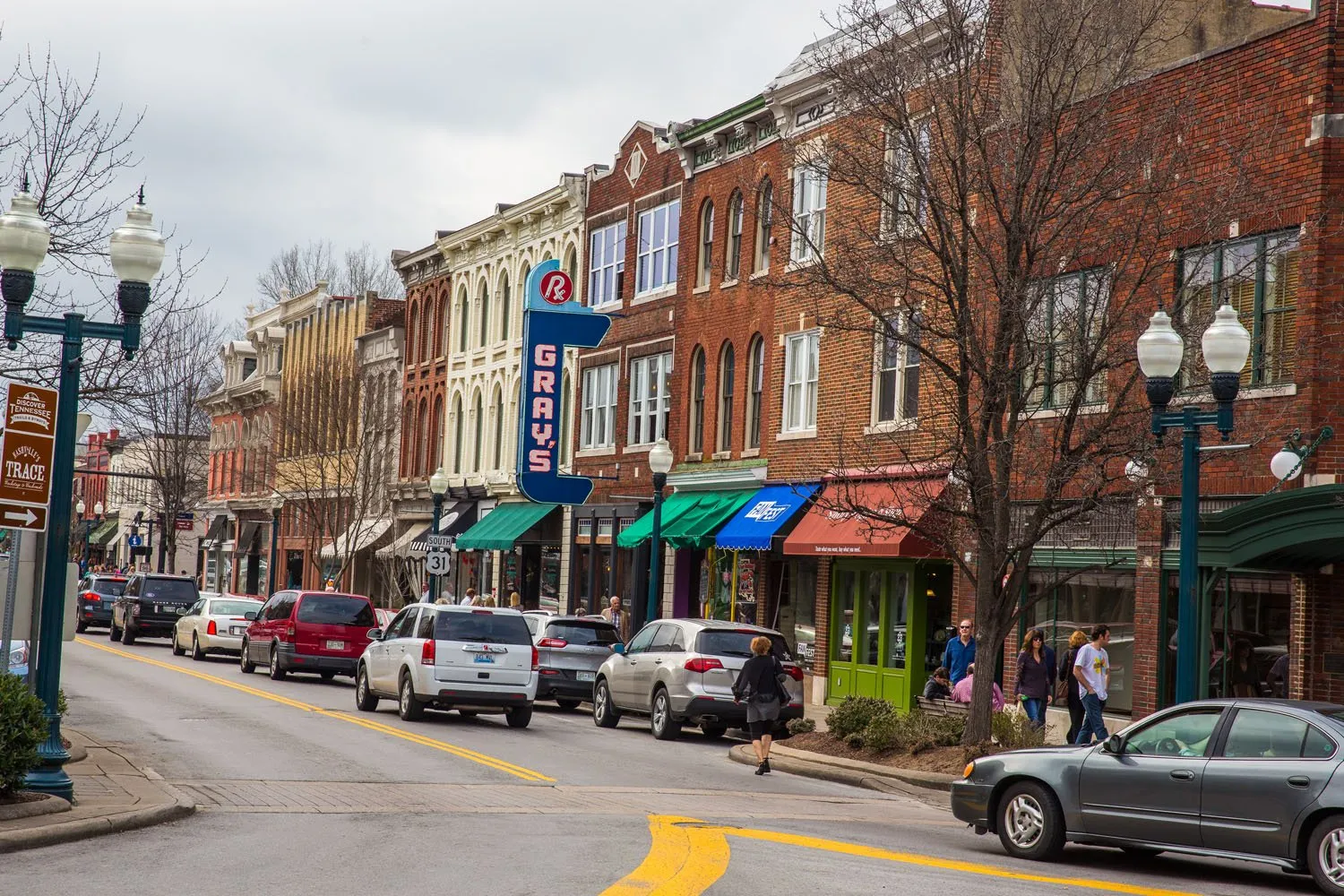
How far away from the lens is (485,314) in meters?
48.7

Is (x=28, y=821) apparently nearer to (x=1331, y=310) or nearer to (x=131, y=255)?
(x=131, y=255)

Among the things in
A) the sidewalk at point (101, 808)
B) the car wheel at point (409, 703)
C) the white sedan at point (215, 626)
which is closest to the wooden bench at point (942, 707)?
the car wheel at point (409, 703)

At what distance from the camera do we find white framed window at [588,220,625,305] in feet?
132

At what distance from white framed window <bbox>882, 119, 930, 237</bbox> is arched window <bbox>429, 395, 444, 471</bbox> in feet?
106

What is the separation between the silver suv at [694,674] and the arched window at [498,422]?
2380 centimetres

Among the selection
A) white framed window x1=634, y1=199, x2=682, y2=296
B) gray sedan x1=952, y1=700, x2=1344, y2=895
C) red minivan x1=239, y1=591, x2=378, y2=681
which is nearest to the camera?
gray sedan x1=952, y1=700, x2=1344, y2=895

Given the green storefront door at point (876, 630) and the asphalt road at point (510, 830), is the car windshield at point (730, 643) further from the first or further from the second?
the green storefront door at point (876, 630)

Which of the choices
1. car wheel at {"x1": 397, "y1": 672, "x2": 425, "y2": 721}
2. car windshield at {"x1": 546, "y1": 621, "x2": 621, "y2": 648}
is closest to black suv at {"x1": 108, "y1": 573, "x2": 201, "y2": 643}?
car windshield at {"x1": 546, "y1": 621, "x2": 621, "y2": 648}

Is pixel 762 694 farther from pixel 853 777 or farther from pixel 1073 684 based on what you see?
pixel 1073 684

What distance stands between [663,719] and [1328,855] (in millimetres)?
12368

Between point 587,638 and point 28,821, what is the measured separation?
15.5 metres

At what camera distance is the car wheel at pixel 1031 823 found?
503 inches

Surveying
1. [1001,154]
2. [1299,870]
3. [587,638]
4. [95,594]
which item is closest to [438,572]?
[587,638]

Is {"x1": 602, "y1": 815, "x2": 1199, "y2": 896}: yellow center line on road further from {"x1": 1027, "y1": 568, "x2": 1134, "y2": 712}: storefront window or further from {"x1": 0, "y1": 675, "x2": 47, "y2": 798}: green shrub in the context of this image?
{"x1": 1027, "y1": 568, "x2": 1134, "y2": 712}: storefront window
